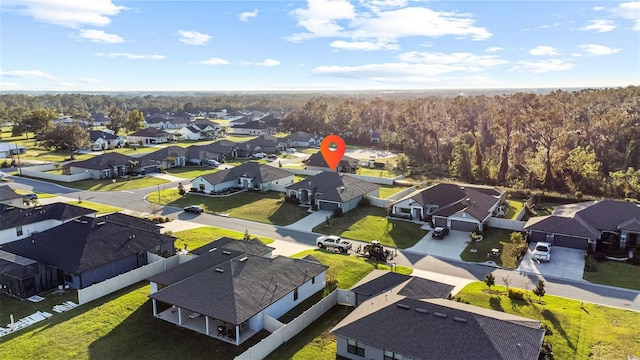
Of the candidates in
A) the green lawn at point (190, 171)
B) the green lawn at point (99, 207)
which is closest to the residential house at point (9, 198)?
the green lawn at point (99, 207)

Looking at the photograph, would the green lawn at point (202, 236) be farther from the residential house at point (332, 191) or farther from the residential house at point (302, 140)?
the residential house at point (302, 140)

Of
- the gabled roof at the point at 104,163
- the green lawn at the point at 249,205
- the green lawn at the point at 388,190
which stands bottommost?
the green lawn at the point at 249,205

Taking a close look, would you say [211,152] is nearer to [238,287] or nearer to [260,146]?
[260,146]

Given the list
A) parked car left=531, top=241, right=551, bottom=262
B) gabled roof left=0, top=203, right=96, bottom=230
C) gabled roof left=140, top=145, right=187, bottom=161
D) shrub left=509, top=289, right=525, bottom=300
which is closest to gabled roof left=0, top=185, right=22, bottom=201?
gabled roof left=0, top=203, right=96, bottom=230

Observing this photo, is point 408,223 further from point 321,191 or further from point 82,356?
point 82,356

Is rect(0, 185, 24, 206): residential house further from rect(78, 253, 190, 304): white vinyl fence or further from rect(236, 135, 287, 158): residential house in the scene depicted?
rect(236, 135, 287, 158): residential house

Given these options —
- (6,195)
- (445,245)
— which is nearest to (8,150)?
(6,195)

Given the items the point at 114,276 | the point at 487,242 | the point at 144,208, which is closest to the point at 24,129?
the point at 144,208
